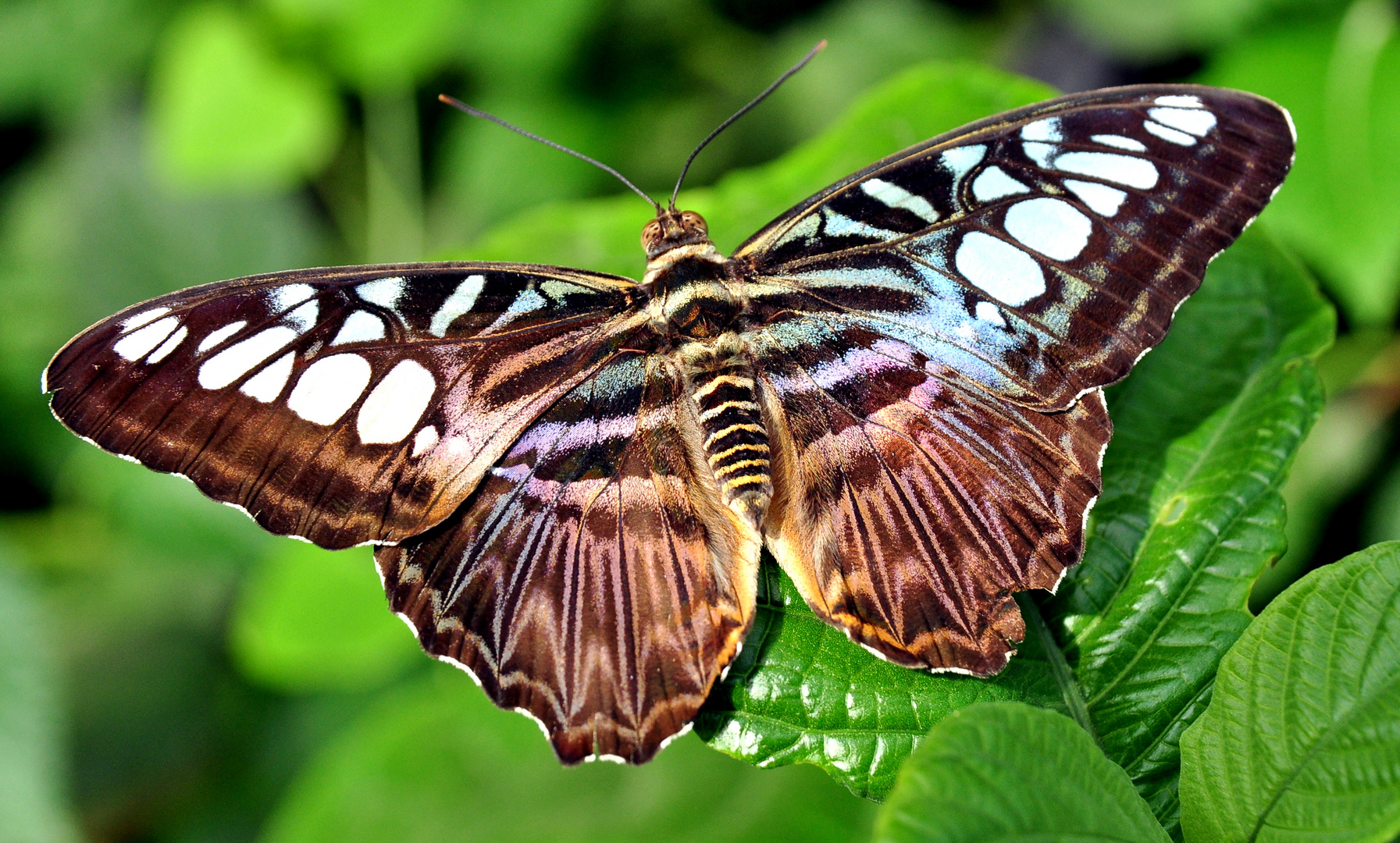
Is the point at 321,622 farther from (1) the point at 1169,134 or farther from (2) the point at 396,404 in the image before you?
(1) the point at 1169,134

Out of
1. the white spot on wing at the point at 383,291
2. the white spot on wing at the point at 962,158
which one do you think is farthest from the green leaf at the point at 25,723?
the white spot on wing at the point at 962,158

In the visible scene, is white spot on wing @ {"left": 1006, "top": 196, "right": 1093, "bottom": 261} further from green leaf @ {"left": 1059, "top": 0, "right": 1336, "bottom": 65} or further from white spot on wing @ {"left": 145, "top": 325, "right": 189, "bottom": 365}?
green leaf @ {"left": 1059, "top": 0, "right": 1336, "bottom": 65}

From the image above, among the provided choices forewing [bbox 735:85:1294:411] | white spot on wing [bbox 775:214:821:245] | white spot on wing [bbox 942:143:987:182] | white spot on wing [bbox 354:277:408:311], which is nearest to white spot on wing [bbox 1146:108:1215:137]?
forewing [bbox 735:85:1294:411]

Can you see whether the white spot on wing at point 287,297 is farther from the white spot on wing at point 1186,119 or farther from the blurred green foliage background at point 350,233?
the white spot on wing at point 1186,119

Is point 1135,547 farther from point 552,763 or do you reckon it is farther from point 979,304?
point 552,763

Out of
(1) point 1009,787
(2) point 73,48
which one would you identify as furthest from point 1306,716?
(2) point 73,48
